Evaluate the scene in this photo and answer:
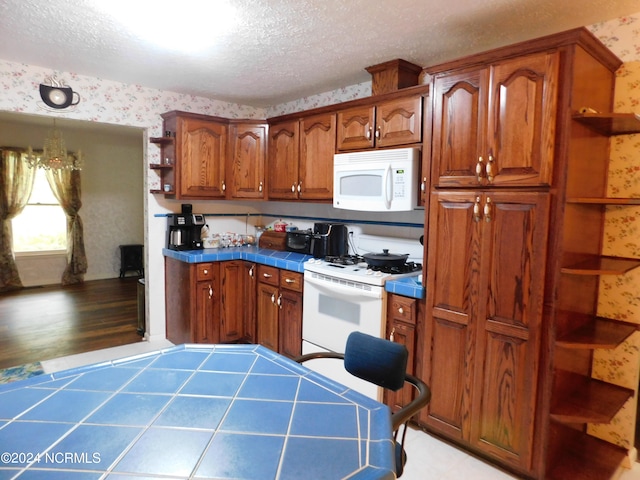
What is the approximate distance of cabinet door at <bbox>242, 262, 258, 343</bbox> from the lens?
3.68m

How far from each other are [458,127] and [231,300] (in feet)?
8.10

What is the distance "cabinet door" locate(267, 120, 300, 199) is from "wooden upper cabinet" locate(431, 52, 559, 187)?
1570 millimetres

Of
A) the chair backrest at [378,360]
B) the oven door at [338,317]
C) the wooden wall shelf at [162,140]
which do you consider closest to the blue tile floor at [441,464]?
the oven door at [338,317]

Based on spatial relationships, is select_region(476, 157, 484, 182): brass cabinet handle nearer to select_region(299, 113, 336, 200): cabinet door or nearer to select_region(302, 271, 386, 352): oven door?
select_region(302, 271, 386, 352): oven door

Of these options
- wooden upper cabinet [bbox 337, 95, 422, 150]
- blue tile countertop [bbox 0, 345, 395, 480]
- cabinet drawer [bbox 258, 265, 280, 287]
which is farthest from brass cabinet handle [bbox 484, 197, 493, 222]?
cabinet drawer [bbox 258, 265, 280, 287]

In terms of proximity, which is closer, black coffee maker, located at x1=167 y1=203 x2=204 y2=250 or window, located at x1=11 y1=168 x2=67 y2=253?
black coffee maker, located at x1=167 y1=203 x2=204 y2=250

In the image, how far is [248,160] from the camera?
12.9 ft

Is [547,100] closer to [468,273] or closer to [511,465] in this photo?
[468,273]

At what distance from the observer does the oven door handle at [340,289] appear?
2540 millimetres

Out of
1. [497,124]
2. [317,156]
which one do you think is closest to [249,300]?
[317,156]

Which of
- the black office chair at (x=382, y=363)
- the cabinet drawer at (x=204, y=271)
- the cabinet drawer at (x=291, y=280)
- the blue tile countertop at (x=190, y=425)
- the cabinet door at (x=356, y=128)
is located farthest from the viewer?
the cabinet drawer at (x=204, y=271)

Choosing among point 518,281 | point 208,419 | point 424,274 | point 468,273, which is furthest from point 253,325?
point 208,419

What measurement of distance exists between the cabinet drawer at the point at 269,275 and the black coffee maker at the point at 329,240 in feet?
1.18

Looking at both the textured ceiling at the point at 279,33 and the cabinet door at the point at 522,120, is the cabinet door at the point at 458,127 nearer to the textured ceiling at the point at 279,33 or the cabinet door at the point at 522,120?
the cabinet door at the point at 522,120
